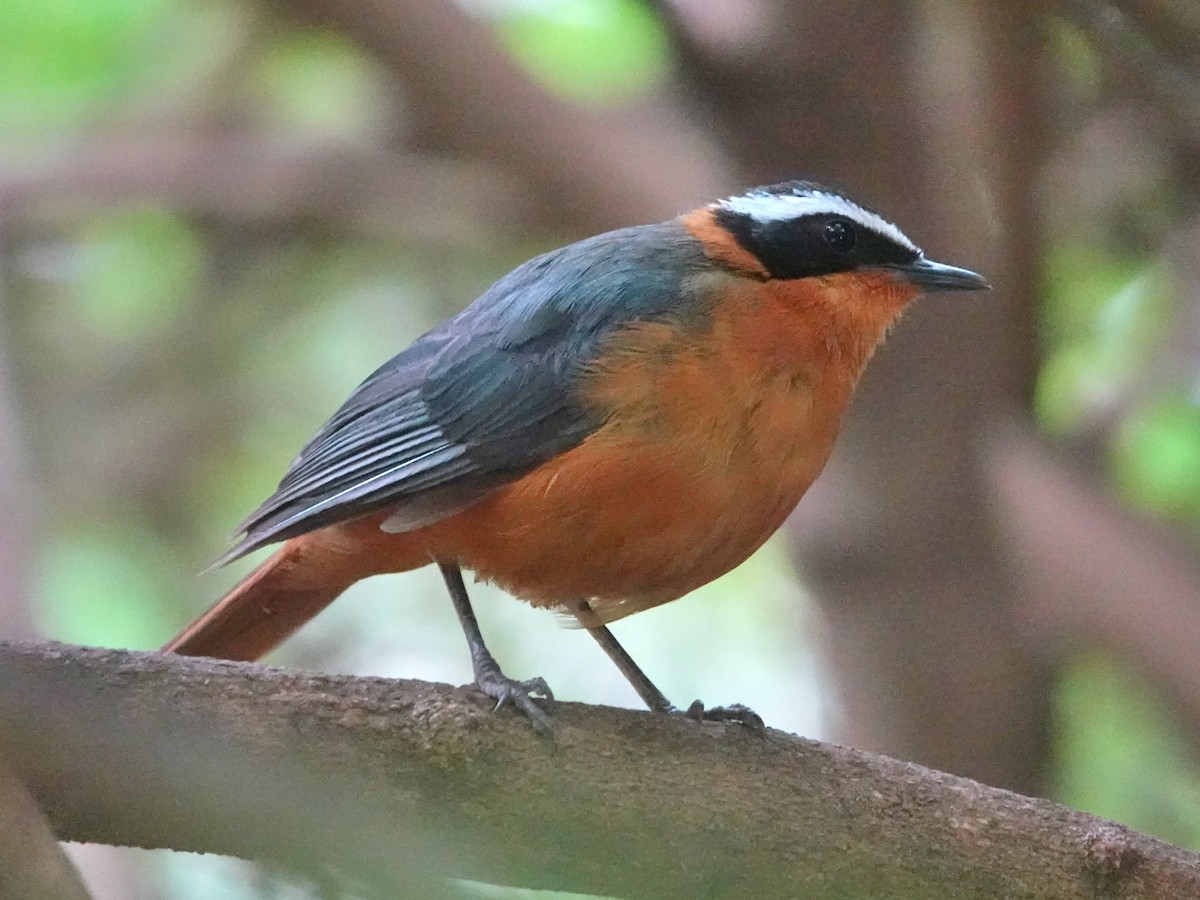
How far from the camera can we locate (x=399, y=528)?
3.06m

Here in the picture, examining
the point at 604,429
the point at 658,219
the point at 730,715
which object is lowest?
the point at 730,715

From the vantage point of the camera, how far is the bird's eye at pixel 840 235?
3375 millimetres

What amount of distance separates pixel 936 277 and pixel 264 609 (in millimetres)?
1761

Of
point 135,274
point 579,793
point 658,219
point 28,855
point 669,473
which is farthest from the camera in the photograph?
point 135,274

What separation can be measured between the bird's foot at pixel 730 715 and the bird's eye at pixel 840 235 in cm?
107

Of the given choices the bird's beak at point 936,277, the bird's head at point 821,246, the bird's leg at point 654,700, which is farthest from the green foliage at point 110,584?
the bird's beak at point 936,277

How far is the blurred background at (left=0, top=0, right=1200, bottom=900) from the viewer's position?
15.4ft

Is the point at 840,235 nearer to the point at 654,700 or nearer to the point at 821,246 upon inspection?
the point at 821,246

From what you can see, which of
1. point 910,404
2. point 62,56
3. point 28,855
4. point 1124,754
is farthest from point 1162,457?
point 28,855

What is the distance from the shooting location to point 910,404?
15.7 ft

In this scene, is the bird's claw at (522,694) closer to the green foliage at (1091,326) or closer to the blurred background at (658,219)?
the blurred background at (658,219)

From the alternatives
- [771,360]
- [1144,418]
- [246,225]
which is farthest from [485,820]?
[246,225]

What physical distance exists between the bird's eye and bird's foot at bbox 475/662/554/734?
1.27 meters

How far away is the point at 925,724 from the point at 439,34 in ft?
9.14
